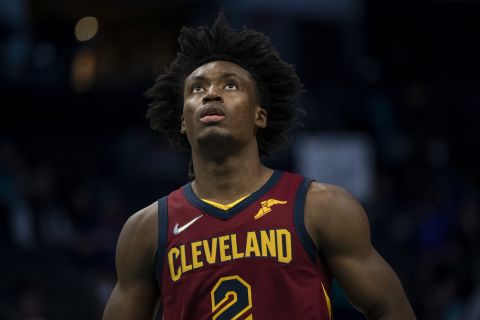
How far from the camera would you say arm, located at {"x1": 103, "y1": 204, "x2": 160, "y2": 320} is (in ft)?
16.1

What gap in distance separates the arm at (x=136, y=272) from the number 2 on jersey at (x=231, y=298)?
41 cm

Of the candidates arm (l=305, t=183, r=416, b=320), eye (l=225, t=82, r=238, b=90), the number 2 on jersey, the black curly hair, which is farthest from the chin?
the number 2 on jersey

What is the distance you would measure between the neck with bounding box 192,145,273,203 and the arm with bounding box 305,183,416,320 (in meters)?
0.36

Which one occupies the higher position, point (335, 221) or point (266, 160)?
point (335, 221)

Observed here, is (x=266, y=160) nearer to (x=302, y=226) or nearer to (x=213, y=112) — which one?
(x=213, y=112)

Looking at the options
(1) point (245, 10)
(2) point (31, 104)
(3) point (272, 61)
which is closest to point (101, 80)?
(2) point (31, 104)

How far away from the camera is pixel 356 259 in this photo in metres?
4.70

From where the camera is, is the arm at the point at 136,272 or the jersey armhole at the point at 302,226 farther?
the arm at the point at 136,272

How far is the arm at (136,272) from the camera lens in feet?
16.1

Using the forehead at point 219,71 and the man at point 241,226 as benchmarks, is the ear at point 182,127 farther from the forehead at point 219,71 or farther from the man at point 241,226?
the forehead at point 219,71

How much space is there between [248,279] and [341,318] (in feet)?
25.7

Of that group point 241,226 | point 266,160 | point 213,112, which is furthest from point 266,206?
point 266,160

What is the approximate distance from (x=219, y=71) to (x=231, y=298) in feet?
3.53

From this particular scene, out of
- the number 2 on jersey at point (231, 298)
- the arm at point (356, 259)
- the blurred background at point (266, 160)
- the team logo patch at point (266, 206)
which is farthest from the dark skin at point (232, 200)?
the blurred background at point (266, 160)
